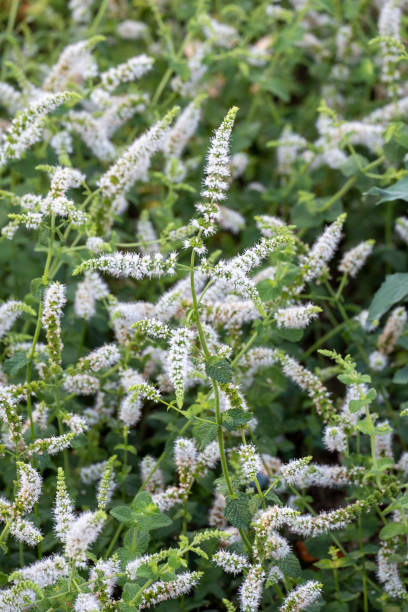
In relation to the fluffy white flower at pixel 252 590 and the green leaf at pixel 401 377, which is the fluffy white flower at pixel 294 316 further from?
the fluffy white flower at pixel 252 590

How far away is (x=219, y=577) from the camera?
2.90m

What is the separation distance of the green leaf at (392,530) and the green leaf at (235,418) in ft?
2.15

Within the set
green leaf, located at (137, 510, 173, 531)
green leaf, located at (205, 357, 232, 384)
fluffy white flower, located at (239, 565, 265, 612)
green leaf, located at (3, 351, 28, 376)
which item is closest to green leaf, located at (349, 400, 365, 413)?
green leaf, located at (205, 357, 232, 384)

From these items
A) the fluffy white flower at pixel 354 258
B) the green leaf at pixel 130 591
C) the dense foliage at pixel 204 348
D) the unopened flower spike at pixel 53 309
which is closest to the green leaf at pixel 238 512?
the dense foliage at pixel 204 348

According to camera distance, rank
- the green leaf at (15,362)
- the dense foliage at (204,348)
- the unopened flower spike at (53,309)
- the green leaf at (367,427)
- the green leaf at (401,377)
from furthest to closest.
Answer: the green leaf at (401,377) < the green leaf at (15,362) < the unopened flower spike at (53,309) < the green leaf at (367,427) < the dense foliage at (204,348)

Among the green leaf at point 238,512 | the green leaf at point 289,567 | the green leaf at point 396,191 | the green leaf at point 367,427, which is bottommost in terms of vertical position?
the green leaf at point 289,567

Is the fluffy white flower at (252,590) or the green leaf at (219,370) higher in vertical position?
the green leaf at (219,370)

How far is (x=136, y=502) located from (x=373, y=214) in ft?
8.63

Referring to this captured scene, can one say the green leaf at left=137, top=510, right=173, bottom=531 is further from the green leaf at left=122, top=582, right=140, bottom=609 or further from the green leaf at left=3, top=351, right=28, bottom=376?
the green leaf at left=3, top=351, right=28, bottom=376

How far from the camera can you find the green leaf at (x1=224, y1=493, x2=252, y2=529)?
7.84 feet

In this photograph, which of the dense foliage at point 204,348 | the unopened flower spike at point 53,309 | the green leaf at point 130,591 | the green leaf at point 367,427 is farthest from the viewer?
the unopened flower spike at point 53,309

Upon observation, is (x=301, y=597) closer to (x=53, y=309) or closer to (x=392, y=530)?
(x=392, y=530)

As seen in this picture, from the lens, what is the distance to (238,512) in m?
2.41

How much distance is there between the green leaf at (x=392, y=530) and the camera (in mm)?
2586
